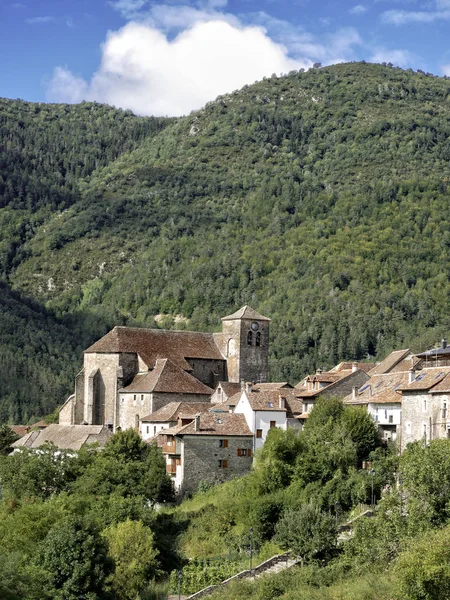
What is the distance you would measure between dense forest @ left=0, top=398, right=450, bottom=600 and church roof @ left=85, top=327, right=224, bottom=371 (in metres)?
17.6

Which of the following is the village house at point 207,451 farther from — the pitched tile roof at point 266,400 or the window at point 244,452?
the pitched tile roof at point 266,400

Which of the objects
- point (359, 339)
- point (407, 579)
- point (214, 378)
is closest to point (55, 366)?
point (359, 339)

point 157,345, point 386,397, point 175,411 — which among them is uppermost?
point 157,345

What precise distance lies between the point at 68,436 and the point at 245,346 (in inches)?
736

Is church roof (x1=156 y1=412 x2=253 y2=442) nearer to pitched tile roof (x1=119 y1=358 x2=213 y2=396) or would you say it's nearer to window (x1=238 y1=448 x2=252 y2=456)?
window (x1=238 y1=448 x2=252 y2=456)

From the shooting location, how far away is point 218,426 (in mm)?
80688

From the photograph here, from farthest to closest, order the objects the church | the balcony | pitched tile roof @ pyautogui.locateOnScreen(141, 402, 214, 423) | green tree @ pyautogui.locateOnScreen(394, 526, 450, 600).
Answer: the church, pitched tile roof @ pyautogui.locateOnScreen(141, 402, 214, 423), the balcony, green tree @ pyautogui.locateOnScreen(394, 526, 450, 600)

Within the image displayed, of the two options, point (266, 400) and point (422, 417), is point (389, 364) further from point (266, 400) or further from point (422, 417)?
point (422, 417)

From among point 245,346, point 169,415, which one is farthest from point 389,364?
point 169,415

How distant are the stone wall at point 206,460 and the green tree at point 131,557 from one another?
10.5 meters

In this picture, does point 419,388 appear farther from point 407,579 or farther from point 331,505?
point 407,579

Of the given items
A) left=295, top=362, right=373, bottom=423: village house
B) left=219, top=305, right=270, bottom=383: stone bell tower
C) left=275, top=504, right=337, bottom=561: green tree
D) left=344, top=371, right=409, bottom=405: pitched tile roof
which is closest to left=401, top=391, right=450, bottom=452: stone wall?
left=344, top=371, right=409, bottom=405: pitched tile roof

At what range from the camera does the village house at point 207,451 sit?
7931 centimetres

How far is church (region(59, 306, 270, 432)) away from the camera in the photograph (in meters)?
96.9
